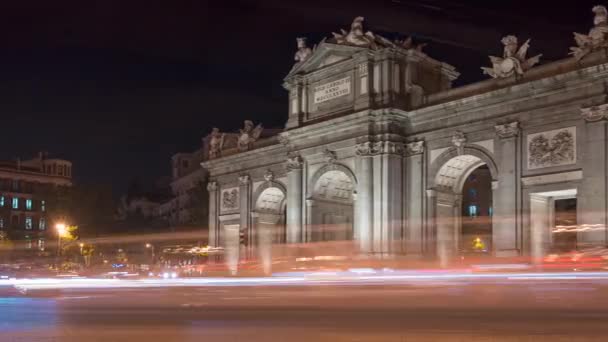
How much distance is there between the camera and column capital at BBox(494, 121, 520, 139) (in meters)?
35.1

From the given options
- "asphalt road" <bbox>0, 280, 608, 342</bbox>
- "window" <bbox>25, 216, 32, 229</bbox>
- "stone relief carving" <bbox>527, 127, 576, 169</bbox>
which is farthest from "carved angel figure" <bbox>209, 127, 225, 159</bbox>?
"window" <bbox>25, 216, 32, 229</bbox>

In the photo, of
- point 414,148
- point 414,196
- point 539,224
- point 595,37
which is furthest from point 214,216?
point 595,37

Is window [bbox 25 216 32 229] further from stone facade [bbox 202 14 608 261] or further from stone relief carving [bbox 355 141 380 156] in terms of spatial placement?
stone relief carving [bbox 355 141 380 156]

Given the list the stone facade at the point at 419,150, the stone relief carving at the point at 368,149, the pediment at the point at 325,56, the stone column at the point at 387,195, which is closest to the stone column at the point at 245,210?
the stone facade at the point at 419,150

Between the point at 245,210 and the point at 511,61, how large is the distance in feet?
74.6

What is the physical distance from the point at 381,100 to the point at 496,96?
6.44m

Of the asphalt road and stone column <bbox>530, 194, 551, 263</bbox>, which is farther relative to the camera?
stone column <bbox>530, 194, 551, 263</bbox>

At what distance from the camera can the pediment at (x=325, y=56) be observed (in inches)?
1642

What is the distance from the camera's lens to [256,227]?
2032 inches

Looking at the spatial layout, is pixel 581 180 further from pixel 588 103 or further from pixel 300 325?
pixel 300 325

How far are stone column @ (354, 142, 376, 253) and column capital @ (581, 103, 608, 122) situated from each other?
11328mm

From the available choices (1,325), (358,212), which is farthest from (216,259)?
(1,325)

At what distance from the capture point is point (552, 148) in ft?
111

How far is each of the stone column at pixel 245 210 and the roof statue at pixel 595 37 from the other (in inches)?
987
